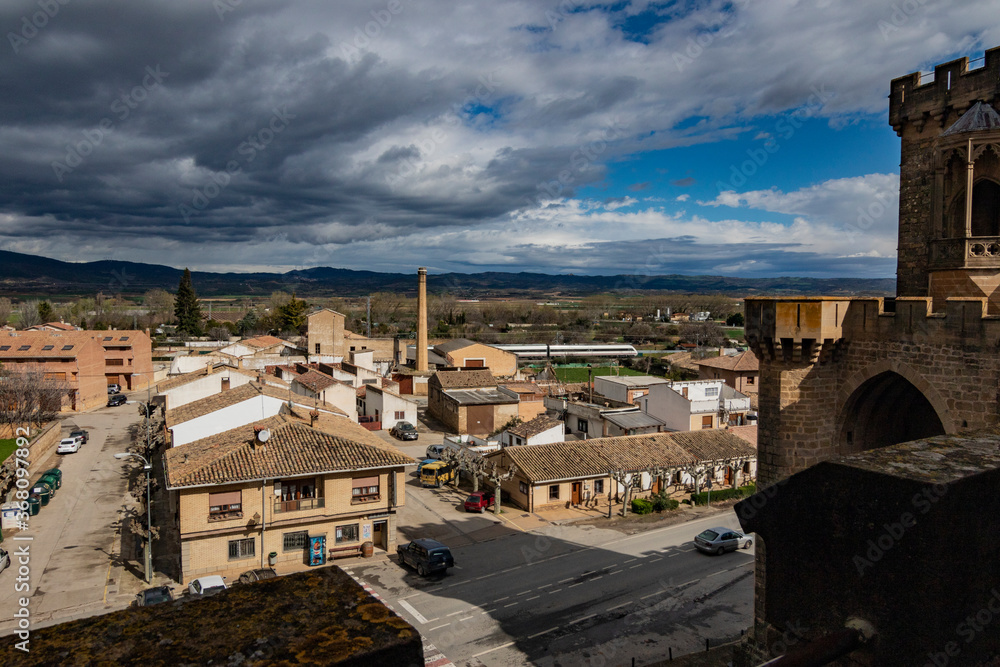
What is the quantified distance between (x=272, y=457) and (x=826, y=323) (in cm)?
2185

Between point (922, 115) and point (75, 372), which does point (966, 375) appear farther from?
point (75, 372)

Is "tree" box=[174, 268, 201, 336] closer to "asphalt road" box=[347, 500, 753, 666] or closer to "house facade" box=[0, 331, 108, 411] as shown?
"house facade" box=[0, 331, 108, 411]

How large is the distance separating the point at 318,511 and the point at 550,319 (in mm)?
133358

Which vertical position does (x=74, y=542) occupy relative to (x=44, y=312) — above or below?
below

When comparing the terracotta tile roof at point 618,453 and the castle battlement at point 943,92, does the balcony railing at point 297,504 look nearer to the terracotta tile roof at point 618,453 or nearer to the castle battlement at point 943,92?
the terracotta tile roof at point 618,453

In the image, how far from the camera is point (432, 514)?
3291 centimetres

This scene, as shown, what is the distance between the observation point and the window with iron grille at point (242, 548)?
25312 mm

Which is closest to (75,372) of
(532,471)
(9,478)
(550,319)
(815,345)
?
(9,478)

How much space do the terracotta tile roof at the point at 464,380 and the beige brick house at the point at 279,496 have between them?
26410 millimetres

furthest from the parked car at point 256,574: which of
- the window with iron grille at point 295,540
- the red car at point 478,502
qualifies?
the red car at point 478,502

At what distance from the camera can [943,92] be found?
1412 centimetres

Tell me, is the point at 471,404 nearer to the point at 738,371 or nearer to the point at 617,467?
the point at 617,467

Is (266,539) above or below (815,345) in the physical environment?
below

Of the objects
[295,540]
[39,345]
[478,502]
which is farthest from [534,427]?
[39,345]
